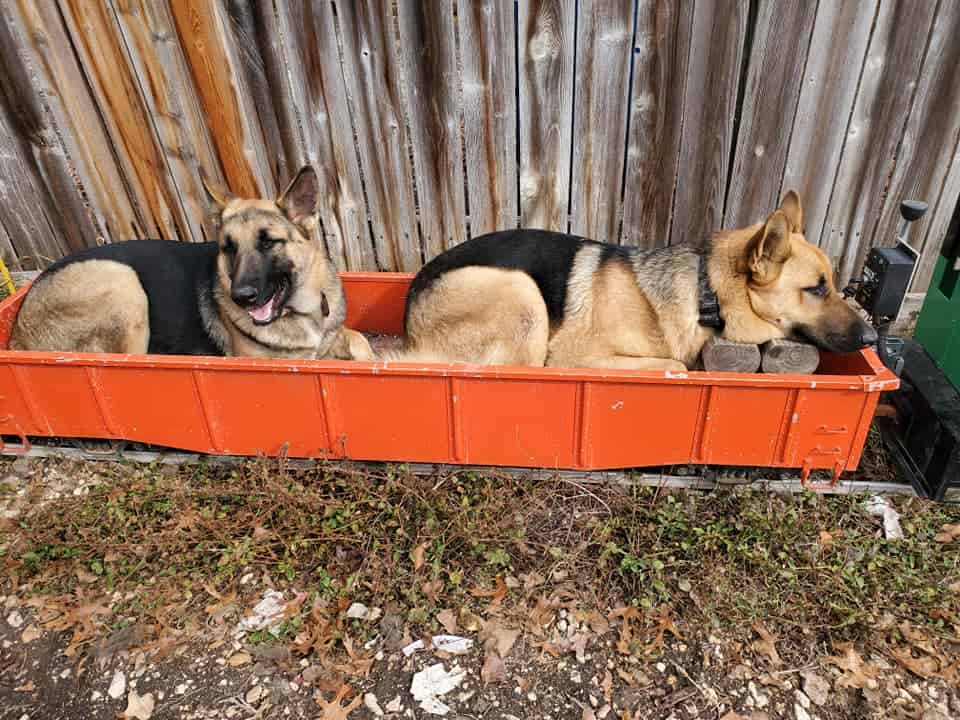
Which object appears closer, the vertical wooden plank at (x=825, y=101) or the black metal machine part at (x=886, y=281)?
the black metal machine part at (x=886, y=281)

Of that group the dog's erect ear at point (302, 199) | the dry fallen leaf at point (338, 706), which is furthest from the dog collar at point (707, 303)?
the dry fallen leaf at point (338, 706)

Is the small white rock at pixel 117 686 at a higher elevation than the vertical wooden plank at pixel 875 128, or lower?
lower

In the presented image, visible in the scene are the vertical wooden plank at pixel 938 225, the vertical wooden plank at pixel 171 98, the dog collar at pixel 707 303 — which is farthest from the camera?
the vertical wooden plank at pixel 938 225

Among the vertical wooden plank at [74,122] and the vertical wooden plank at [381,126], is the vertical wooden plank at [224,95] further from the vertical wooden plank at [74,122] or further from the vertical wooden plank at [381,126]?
the vertical wooden plank at [74,122]

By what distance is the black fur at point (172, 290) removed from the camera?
4.20 m

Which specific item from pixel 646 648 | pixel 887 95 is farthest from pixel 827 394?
pixel 887 95

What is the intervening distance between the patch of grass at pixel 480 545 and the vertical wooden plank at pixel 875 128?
2445mm

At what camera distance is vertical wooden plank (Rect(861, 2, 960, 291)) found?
441cm

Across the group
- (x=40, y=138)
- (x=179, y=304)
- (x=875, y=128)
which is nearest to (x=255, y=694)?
Answer: (x=179, y=304)

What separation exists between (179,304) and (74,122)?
7.37ft

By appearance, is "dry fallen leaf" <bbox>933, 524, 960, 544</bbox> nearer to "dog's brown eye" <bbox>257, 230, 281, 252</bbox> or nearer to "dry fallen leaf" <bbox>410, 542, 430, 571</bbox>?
"dry fallen leaf" <bbox>410, 542, 430, 571</bbox>

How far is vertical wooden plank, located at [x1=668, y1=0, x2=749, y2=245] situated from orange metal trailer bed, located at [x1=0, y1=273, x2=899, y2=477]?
1.31 m

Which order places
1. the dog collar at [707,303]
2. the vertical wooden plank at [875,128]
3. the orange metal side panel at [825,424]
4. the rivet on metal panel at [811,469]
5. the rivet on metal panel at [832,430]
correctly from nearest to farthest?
1. the orange metal side panel at [825,424]
2. the rivet on metal panel at [832,430]
3. the rivet on metal panel at [811,469]
4. the dog collar at [707,303]
5. the vertical wooden plank at [875,128]

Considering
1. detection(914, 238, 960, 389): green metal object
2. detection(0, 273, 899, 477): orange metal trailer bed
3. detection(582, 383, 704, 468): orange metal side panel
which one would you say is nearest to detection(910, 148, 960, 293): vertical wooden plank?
detection(914, 238, 960, 389): green metal object
